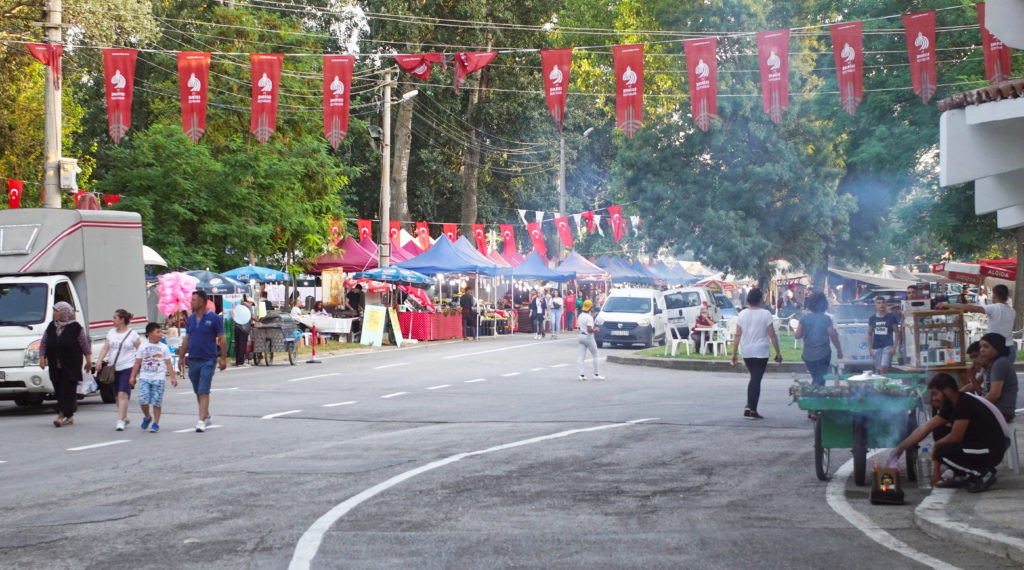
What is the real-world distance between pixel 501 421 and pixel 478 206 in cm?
4806

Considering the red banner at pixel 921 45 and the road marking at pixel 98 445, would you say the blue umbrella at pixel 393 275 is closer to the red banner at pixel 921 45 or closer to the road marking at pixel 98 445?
the red banner at pixel 921 45

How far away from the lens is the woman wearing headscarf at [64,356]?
17.2 m

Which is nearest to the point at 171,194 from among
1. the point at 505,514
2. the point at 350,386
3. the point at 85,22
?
the point at 85,22

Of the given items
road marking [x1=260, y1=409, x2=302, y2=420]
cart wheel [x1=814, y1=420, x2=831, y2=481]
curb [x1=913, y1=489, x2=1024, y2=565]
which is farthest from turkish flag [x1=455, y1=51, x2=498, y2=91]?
curb [x1=913, y1=489, x2=1024, y2=565]

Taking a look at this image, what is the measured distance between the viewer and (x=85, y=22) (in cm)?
3319

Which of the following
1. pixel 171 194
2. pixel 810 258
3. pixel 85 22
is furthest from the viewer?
pixel 810 258

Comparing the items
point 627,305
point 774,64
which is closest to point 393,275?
point 627,305

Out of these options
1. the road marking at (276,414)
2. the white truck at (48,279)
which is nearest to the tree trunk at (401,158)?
the white truck at (48,279)

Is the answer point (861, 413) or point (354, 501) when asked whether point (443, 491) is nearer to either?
point (354, 501)

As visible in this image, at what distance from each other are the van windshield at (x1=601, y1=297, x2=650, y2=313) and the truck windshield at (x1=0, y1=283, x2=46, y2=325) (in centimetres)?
2292

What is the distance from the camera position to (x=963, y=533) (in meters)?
8.50

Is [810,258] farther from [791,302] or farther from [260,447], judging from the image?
[260,447]

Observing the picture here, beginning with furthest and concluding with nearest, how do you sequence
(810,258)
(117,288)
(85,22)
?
(810,258), (85,22), (117,288)

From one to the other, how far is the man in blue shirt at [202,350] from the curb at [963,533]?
943 centimetres
